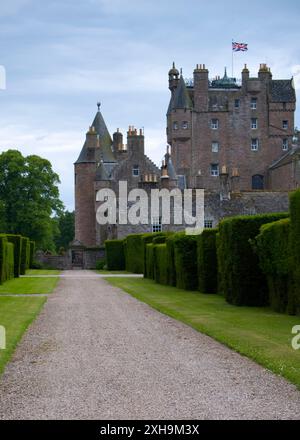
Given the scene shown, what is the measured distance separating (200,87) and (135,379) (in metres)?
69.9

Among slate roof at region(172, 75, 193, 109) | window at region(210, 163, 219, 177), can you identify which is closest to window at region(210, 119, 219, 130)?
slate roof at region(172, 75, 193, 109)

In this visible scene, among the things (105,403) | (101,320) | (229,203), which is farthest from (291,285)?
(229,203)

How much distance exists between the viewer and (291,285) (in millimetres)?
16875

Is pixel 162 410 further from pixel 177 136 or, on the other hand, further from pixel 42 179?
pixel 177 136

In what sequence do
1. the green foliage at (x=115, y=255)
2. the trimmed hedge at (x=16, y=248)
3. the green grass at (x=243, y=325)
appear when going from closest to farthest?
the green grass at (x=243, y=325) → the trimmed hedge at (x=16, y=248) → the green foliage at (x=115, y=255)

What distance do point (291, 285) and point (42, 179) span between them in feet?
177

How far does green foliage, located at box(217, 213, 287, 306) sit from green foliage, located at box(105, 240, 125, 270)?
1259 inches

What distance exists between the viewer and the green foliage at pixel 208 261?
80.6ft

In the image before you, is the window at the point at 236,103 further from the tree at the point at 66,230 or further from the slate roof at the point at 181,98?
the tree at the point at 66,230

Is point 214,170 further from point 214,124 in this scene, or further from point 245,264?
point 245,264

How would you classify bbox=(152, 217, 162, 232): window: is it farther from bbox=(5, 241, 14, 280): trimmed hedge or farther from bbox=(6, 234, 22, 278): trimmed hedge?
bbox=(5, 241, 14, 280): trimmed hedge

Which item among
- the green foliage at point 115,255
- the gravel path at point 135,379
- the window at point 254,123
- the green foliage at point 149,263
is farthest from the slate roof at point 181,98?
the gravel path at point 135,379

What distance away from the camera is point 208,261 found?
81.1 ft

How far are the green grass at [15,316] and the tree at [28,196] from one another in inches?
1719
